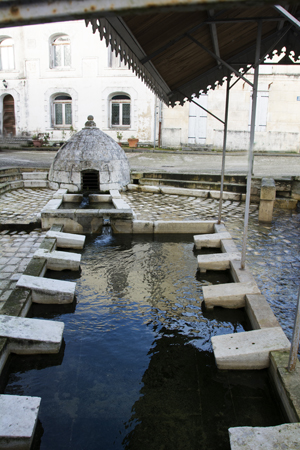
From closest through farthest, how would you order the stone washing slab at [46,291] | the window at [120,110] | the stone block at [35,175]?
the stone washing slab at [46,291] → the stone block at [35,175] → the window at [120,110]

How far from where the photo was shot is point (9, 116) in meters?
22.4

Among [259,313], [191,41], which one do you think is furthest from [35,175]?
[259,313]

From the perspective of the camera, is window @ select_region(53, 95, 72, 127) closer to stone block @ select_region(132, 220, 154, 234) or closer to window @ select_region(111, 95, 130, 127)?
window @ select_region(111, 95, 130, 127)

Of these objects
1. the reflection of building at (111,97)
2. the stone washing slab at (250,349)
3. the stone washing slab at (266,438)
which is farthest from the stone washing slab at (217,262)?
the reflection of building at (111,97)

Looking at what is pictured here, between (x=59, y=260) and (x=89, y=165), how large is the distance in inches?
202

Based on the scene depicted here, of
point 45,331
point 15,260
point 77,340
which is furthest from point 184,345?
point 15,260

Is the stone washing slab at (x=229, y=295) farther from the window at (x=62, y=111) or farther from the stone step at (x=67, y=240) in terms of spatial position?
the window at (x=62, y=111)

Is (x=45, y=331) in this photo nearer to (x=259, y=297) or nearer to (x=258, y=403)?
(x=258, y=403)

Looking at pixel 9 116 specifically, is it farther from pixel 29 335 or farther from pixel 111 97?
pixel 29 335

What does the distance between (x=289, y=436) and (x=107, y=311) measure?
2427 mm

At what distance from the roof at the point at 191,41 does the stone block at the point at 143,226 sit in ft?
7.42

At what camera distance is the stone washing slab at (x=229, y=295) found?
4227 mm

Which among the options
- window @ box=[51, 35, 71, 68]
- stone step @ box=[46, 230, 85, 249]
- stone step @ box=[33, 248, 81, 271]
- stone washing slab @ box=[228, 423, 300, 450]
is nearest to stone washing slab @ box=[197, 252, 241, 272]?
stone step @ box=[33, 248, 81, 271]

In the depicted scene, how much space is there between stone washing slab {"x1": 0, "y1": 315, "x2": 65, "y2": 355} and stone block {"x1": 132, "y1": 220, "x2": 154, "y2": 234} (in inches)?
145
